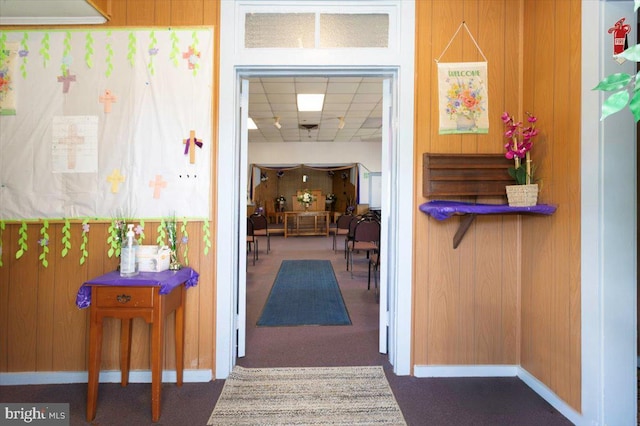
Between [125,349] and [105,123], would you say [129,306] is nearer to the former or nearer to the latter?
[125,349]

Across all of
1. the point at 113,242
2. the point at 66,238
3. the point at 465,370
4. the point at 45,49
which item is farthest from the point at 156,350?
the point at 45,49

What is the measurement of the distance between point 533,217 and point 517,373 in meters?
1.09

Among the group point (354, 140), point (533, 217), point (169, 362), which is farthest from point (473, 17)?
point (354, 140)

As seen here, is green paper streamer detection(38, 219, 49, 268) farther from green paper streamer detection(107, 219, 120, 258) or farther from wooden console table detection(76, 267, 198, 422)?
wooden console table detection(76, 267, 198, 422)

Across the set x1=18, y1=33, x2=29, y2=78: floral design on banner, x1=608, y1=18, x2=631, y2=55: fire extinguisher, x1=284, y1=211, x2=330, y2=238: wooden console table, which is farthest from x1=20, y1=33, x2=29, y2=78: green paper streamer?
x1=284, y1=211, x2=330, y2=238: wooden console table

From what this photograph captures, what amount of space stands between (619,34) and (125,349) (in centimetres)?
327

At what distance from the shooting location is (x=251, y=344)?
2.80 metres

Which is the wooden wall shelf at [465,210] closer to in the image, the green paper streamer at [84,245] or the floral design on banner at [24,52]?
the green paper streamer at [84,245]

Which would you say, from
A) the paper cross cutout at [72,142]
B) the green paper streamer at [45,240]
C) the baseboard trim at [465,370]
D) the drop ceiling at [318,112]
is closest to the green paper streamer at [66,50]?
the paper cross cutout at [72,142]

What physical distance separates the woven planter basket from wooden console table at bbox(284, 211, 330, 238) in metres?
8.35

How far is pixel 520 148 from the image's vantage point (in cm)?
211

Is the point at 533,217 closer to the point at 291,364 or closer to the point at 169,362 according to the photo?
the point at 291,364

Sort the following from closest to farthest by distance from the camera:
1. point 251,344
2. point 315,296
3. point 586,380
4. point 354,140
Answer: point 586,380
point 251,344
point 315,296
point 354,140

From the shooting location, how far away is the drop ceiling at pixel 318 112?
5145mm
